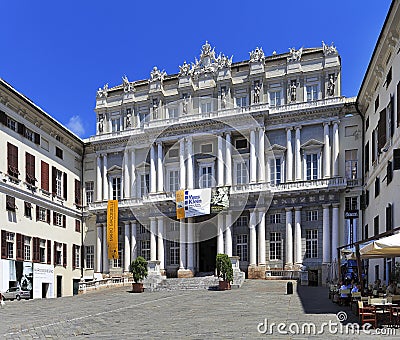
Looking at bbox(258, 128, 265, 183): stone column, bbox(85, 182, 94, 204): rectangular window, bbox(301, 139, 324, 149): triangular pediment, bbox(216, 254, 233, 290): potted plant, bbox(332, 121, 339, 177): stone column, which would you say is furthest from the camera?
bbox(85, 182, 94, 204): rectangular window

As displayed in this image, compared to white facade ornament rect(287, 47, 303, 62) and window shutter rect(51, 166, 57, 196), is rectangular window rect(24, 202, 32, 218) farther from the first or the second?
white facade ornament rect(287, 47, 303, 62)

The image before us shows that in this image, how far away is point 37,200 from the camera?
3681 cm

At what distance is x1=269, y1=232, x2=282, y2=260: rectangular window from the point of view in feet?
127

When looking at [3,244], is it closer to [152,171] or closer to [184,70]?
[152,171]

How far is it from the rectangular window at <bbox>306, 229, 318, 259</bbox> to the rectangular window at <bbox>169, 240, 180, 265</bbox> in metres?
9.56

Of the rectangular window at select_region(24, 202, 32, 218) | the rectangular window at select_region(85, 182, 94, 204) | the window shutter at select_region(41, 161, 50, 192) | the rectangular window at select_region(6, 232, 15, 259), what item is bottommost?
the rectangular window at select_region(6, 232, 15, 259)

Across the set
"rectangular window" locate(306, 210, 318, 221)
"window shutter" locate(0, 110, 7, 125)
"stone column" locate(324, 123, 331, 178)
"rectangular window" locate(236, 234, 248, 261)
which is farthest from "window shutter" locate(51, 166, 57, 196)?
"stone column" locate(324, 123, 331, 178)

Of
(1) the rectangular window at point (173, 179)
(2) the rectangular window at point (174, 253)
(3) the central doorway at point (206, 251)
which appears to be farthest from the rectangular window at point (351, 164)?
(2) the rectangular window at point (174, 253)

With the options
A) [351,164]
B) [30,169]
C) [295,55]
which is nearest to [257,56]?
[295,55]

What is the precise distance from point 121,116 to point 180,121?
21.2 feet

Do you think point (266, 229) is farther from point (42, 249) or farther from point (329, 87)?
point (42, 249)

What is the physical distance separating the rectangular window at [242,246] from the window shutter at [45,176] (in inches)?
540

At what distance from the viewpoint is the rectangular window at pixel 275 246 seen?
127ft

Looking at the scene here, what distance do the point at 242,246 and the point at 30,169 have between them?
15.4 meters
